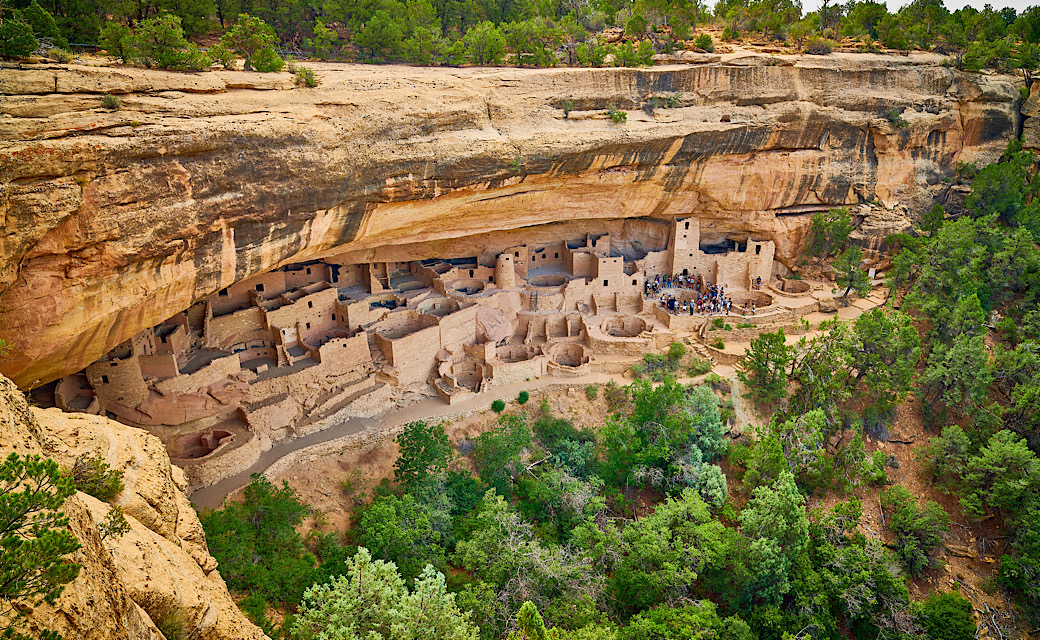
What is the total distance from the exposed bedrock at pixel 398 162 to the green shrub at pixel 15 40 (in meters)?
0.87

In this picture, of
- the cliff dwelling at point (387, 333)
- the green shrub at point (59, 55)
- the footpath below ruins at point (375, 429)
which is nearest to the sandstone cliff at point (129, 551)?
the footpath below ruins at point (375, 429)

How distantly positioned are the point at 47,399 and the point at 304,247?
6.99m

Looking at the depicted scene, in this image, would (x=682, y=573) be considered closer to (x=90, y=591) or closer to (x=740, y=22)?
(x=90, y=591)

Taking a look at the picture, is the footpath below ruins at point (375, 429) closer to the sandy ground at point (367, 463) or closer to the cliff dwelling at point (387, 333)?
the sandy ground at point (367, 463)

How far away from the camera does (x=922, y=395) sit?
77.4 ft

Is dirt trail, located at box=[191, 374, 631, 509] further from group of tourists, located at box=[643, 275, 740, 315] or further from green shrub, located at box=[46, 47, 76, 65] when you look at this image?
green shrub, located at box=[46, 47, 76, 65]

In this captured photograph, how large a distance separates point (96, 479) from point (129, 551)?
1.23m

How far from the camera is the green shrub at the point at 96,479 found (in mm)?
7582

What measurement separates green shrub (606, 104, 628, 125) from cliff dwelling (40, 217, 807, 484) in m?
5.58

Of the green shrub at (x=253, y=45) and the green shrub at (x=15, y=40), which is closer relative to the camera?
the green shrub at (x=15, y=40)

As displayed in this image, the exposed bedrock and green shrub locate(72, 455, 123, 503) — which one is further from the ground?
the exposed bedrock

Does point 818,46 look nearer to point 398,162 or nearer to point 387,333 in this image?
point 398,162

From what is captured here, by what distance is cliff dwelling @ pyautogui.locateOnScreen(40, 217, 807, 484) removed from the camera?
17125 millimetres

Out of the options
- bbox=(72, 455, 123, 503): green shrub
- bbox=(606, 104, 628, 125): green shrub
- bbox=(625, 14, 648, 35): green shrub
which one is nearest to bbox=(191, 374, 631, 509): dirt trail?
bbox=(606, 104, 628, 125): green shrub
